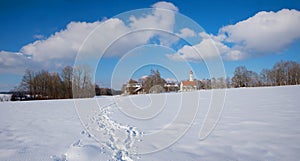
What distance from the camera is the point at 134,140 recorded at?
3.88 m

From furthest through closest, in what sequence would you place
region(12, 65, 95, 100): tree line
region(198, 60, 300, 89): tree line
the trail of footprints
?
region(198, 60, 300, 89): tree line
region(12, 65, 95, 100): tree line
the trail of footprints

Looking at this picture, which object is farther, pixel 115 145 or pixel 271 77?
pixel 271 77

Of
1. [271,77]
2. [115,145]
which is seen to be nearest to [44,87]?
A: [115,145]

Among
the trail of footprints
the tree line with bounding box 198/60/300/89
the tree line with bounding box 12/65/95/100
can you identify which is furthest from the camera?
the tree line with bounding box 198/60/300/89

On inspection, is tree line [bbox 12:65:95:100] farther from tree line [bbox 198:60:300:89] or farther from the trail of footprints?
tree line [bbox 198:60:300:89]

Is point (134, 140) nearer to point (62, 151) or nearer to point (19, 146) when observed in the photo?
point (62, 151)

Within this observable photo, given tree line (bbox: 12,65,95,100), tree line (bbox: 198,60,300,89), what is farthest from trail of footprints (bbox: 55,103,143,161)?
tree line (bbox: 198,60,300,89)

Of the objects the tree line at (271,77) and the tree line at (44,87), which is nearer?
the tree line at (44,87)

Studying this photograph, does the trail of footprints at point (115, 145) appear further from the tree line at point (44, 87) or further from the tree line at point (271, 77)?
the tree line at point (271, 77)

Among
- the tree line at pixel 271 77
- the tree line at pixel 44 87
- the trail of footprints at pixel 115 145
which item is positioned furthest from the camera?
the tree line at pixel 271 77

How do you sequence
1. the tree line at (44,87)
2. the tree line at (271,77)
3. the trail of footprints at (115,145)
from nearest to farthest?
the trail of footprints at (115,145), the tree line at (44,87), the tree line at (271,77)

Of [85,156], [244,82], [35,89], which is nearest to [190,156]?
[85,156]

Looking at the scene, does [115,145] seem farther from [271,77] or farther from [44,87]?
[271,77]

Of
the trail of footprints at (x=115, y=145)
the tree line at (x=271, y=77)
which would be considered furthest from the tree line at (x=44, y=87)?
the tree line at (x=271, y=77)
